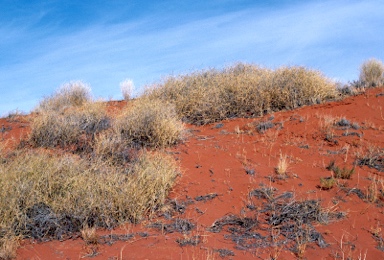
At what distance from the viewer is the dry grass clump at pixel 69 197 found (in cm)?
541

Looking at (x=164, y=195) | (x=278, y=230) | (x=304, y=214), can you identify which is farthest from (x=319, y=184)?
(x=164, y=195)

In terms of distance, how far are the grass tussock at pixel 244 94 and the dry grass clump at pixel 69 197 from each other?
5870 millimetres

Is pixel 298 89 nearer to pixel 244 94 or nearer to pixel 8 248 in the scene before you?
pixel 244 94

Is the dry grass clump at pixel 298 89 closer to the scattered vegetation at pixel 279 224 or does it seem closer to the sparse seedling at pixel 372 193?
the sparse seedling at pixel 372 193

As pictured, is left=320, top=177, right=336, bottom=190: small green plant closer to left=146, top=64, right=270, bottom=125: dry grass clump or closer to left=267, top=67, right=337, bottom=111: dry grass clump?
left=146, top=64, right=270, bottom=125: dry grass clump

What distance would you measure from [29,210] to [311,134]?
6675 millimetres

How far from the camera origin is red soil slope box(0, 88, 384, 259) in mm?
4988

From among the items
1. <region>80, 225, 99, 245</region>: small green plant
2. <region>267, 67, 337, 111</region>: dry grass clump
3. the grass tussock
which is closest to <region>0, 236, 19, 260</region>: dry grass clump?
<region>80, 225, 99, 245</region>: small green plant

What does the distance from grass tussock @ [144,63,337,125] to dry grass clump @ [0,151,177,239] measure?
587 cm

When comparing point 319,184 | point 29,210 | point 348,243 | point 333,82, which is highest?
point 333,82

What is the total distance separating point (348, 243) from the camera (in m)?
5.22

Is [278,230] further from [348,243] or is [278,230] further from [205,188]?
[205,188]

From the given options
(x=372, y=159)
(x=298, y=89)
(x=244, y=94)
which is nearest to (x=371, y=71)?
(x=298, y=89)

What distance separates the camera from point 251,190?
659 centimetres
